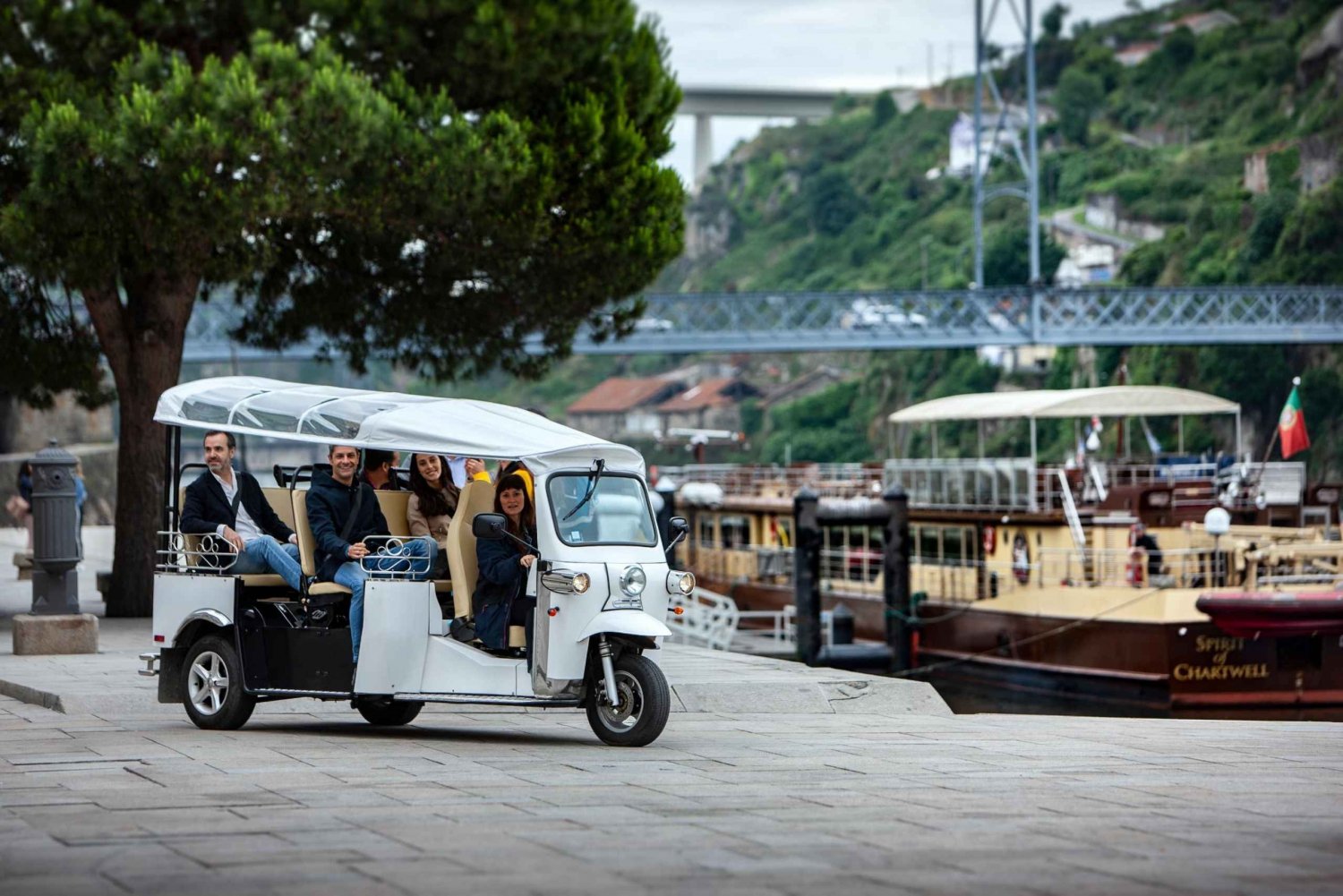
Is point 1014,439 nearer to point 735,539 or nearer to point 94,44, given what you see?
point 735,539

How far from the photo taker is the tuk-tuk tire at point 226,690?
1137 centimetres

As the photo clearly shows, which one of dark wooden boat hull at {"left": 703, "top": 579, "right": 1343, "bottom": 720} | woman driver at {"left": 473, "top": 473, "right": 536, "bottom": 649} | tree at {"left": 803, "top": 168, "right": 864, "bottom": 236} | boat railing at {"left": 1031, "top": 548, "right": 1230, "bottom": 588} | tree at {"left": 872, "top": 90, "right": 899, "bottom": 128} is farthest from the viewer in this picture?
tree at {"left": 872, "top": 90, "right": 899, "bottom": 128}

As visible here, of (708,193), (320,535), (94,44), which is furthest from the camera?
(708,193)

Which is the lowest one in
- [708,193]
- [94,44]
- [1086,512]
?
[1086,512]

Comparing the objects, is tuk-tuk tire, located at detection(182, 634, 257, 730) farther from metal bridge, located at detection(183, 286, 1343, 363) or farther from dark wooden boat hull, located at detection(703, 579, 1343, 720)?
metal bridge, located at detection(183, 286, 1343, 363)

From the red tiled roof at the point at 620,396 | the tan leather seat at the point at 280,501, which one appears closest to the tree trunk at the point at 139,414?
the tan leather seat at the point at 280,501

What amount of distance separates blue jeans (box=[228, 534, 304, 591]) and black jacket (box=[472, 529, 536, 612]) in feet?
3.84

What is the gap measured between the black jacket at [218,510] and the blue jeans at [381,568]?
0.94m

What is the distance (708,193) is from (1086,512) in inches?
6102

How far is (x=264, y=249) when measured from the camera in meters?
20.4

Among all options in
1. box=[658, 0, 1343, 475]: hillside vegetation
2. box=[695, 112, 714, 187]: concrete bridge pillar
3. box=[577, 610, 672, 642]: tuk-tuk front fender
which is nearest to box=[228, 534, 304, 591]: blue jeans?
box=[577, 610, 672, 642]: tuk-tuk front fender

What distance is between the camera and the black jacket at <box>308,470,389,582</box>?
36.1 ft

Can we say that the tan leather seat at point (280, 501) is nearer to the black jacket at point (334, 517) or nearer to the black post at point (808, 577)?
the black jacket at point (334, 517)

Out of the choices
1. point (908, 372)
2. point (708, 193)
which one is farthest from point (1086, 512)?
point (708, 193)
